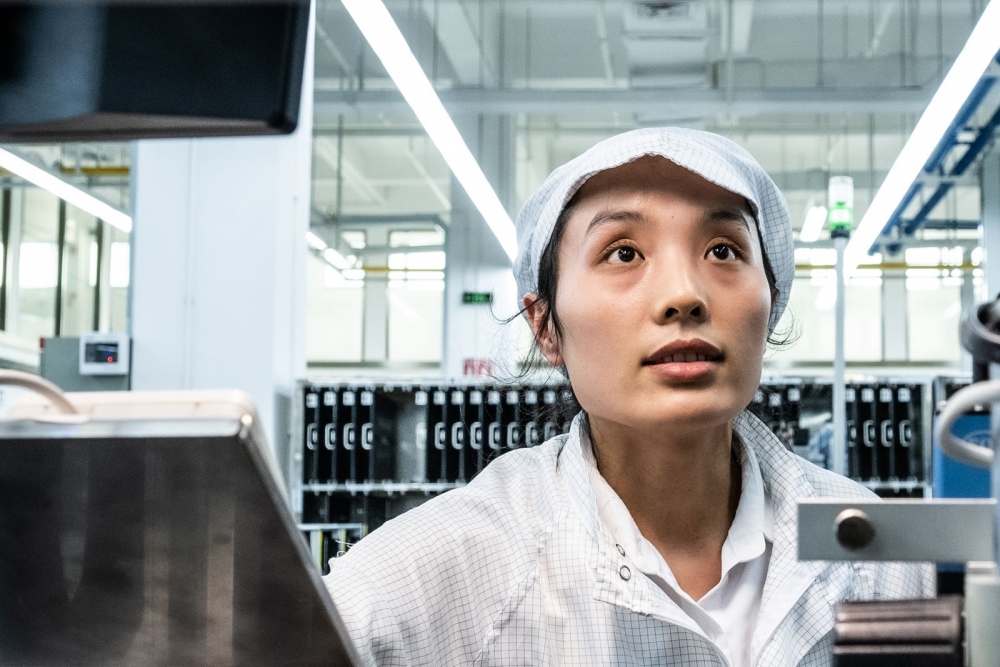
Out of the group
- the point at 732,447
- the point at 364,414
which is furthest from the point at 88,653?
the point at 364,414

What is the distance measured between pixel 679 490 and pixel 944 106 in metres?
3.30

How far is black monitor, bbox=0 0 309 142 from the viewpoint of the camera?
1.94 ft

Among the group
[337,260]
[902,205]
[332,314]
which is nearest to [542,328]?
[902,205]

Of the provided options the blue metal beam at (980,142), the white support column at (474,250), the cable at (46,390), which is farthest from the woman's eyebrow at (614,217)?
the white support column at (474,250)

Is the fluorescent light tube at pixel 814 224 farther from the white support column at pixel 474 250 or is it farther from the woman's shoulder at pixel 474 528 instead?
the woman's shoulder at pixel 474 528

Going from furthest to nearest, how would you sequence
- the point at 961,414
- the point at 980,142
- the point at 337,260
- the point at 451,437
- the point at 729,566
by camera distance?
the point at 337,260
the point at 980,142
the point at 451,437
the point at 729,566
the point at 961,414

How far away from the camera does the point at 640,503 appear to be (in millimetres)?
1077

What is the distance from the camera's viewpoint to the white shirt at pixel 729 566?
987mm

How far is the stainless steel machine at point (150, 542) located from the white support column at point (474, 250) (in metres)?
8.24

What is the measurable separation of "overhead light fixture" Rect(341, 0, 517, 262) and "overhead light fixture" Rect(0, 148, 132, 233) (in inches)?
58.5

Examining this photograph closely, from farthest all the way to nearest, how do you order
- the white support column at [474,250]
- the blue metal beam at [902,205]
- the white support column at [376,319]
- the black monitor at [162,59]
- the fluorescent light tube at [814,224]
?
the white support column at [376,319] → the fluorescent light tube at [814,224] → the white support column at [474,250] → the blue metal beam at [902,205] → the black monitor at [162,59]

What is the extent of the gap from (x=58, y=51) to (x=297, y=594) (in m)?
0.35

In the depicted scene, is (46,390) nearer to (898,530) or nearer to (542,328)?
(898,530)

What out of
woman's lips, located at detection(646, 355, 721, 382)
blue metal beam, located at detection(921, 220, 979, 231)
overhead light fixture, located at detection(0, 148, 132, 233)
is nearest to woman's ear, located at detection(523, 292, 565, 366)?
woman's lips, located at detection(646, 355, 721, 382)
